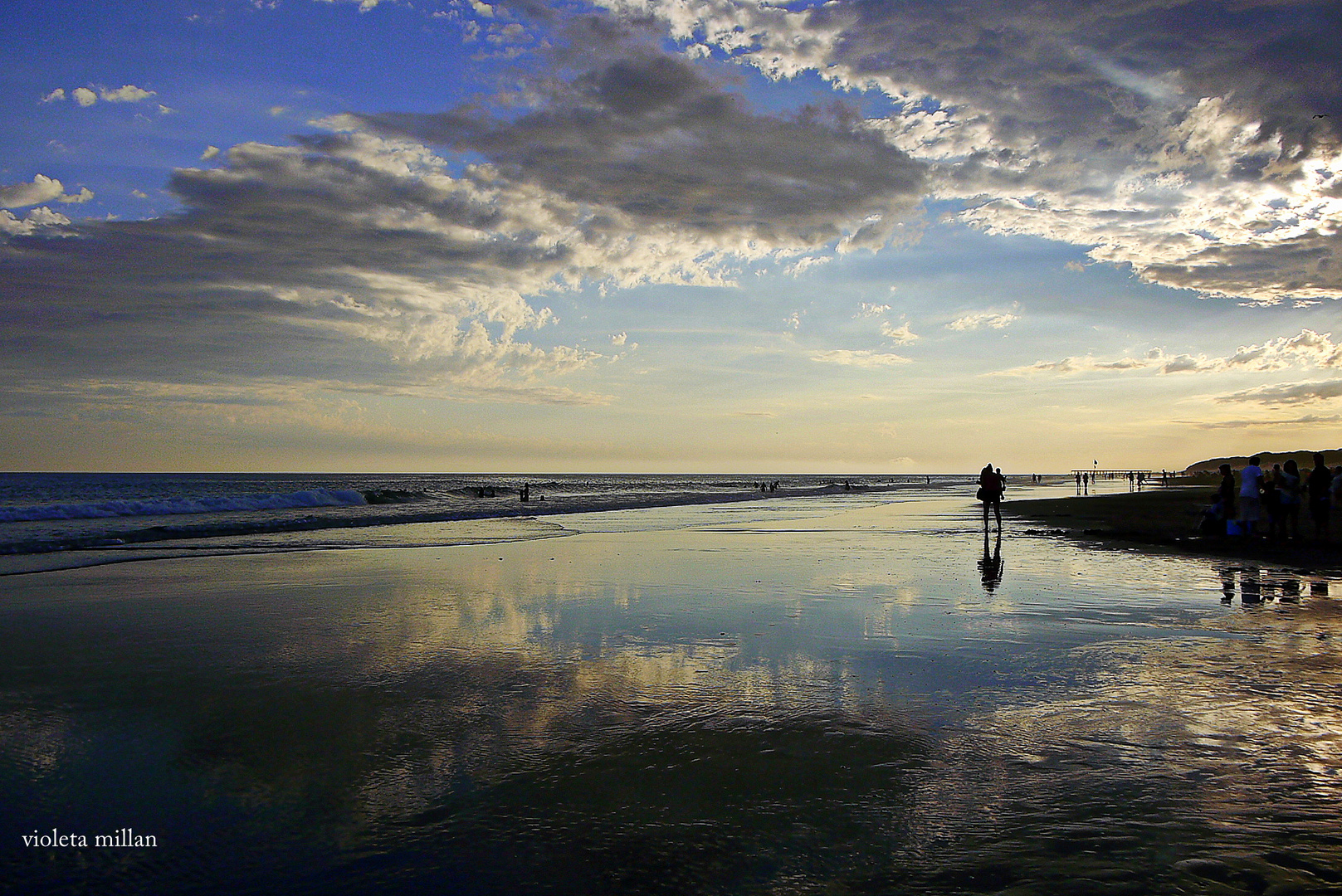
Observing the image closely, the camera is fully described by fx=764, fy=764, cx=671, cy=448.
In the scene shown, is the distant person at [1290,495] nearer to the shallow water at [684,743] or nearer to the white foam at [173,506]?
the shallow water at [684,743]

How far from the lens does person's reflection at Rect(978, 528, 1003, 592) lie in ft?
43.6

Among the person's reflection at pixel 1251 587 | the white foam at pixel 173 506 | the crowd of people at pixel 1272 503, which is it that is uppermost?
the crowd of people at pixel 1272 503

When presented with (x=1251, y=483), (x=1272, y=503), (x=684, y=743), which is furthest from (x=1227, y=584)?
(x=684, y=743)

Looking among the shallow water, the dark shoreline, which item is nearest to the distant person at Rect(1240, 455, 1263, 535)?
the dark shoreline

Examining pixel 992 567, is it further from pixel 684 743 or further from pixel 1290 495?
pixel 684 743

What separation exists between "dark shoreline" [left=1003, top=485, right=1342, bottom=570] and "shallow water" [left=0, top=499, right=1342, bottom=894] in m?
6.21

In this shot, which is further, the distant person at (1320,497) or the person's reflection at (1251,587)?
the distant person at (1320,497)

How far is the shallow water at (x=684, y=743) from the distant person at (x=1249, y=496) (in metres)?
10.2

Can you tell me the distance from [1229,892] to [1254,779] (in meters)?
1.61

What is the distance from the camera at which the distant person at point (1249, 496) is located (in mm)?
20219

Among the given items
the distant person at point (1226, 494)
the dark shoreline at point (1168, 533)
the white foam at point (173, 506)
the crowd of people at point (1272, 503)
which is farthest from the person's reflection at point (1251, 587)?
the white foam at point (173, 506)

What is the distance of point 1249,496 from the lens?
66.6 ft

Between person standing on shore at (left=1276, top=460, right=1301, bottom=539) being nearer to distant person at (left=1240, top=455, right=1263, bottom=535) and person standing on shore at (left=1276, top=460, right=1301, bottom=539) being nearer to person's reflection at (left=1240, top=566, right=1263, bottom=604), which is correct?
distant person at (left=1240, top=455, right=1263, bottom=535)

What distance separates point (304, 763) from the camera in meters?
5.29
